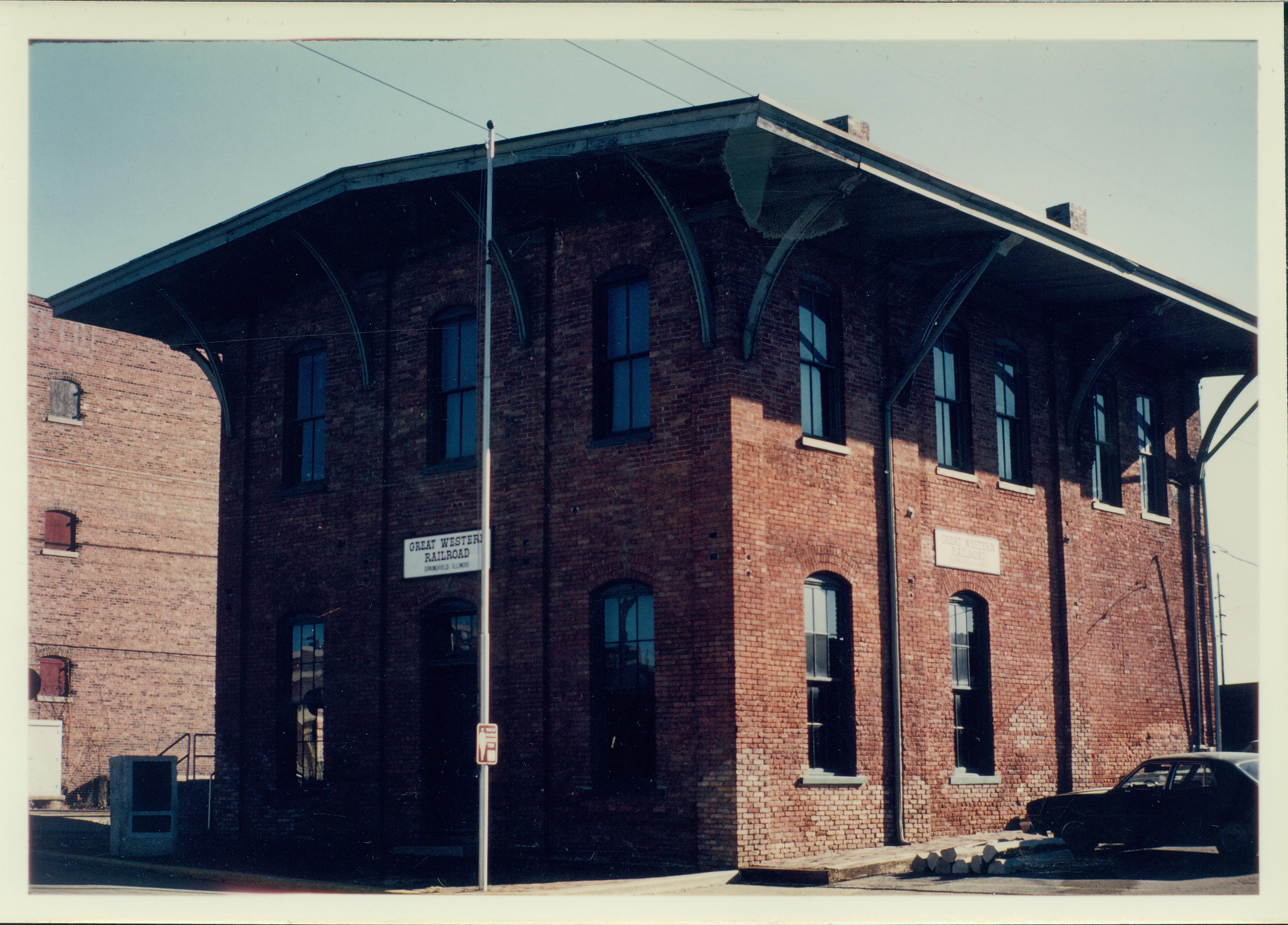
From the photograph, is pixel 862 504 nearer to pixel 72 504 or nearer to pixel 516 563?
pixel 516 563

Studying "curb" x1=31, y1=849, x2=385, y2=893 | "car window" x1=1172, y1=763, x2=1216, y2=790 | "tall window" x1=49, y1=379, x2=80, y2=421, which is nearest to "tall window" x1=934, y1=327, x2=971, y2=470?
"car window" x1=1172, y1=763, x2=1216, y2=790

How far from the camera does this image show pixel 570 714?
1694 cm

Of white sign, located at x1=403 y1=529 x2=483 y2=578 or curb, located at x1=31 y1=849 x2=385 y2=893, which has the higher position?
white sign, located at x1=403 y1=529 x2=483 y2=578

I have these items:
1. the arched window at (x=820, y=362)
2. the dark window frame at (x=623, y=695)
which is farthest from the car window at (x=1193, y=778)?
the dark window frame at (x=623, y=695)

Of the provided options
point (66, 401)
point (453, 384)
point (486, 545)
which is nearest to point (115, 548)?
point (66, 401)

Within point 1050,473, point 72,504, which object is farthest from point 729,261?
point 72,504

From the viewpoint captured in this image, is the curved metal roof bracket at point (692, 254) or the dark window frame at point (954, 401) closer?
the curved metal roof bracket at point (692, 254)

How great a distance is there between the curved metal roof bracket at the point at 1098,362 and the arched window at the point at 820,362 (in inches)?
225

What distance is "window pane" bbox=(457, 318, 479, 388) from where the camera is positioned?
1892 centimetres

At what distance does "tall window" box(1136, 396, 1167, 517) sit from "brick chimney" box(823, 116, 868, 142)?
25.1ft

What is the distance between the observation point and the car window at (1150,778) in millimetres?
16688

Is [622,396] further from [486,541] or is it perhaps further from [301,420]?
[301,420]

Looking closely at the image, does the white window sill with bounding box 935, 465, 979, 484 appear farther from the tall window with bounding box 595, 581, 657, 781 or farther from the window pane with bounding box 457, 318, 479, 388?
the window pane with bounding box 457, 318, 479, 388

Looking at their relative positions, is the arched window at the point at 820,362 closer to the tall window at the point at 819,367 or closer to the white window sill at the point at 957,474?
the tall window at the point at 819,367
